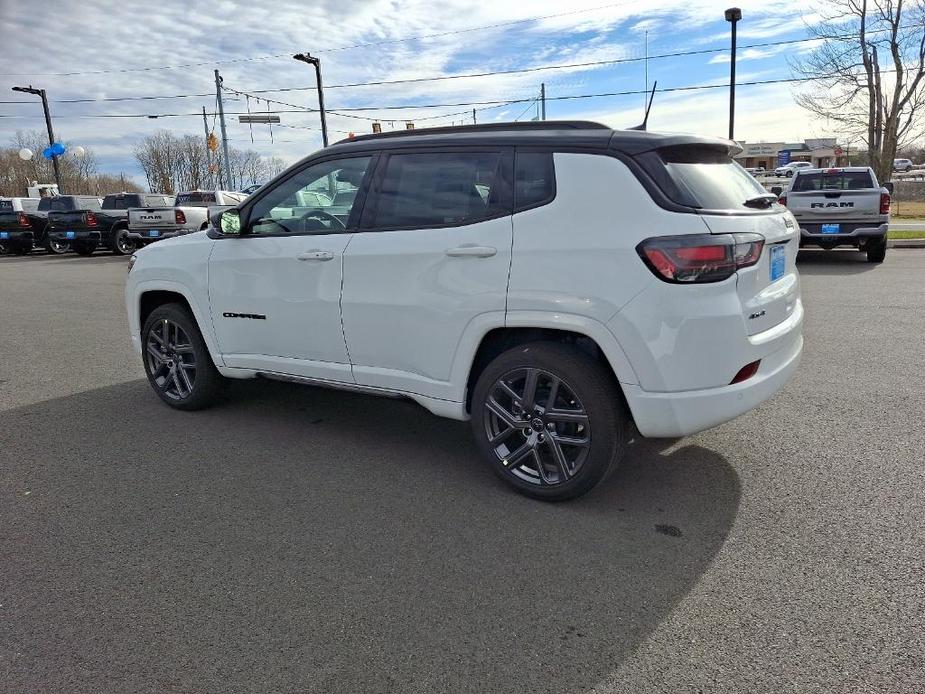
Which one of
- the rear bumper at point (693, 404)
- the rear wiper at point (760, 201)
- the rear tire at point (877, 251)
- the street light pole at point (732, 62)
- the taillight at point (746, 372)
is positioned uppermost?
the street light pole at point (732, 62)

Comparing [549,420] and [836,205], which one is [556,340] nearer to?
[549,420]

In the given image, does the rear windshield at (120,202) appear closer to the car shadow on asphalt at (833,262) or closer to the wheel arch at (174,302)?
the wheel arch at (174,302)

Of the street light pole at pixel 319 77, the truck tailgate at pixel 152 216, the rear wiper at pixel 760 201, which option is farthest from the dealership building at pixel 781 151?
the rear wiper at pixel 760 201

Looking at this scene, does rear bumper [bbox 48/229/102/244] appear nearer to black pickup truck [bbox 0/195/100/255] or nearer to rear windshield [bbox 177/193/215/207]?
black pickup truck [bbox 0/195/100/255]

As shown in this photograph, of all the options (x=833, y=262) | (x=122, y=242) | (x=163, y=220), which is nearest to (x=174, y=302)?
(x=833, y=262)

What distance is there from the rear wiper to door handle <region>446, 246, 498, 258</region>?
51.8 inches

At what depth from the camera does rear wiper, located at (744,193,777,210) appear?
3.62 meters

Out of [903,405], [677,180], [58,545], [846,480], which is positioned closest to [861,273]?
[903,405]

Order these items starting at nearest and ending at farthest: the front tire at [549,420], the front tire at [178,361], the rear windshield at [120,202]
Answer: the front tire at [549,420] < the front tire at [178,361] < the rear windshield at [120,202]

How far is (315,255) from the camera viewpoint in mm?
4188

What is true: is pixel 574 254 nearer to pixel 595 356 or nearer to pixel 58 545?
pixel 595 356

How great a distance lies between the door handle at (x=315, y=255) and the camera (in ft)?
13.6

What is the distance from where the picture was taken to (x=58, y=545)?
3.25m

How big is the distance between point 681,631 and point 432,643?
35.2 inches
